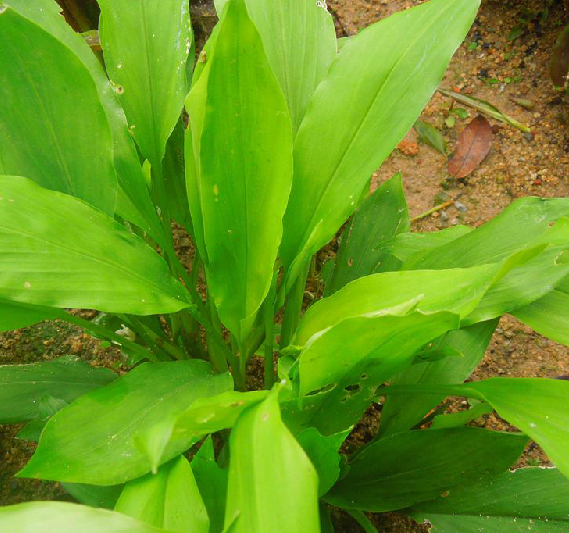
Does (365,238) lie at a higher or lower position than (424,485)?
higher

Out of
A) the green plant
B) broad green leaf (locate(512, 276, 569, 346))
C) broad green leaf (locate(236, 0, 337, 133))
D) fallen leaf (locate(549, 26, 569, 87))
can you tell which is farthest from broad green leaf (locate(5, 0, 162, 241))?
fallen leaf (locate(549, 26, 569, 87))

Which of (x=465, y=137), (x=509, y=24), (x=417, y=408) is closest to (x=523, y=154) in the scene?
(x=465, y=137)

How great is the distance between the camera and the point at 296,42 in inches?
34.1

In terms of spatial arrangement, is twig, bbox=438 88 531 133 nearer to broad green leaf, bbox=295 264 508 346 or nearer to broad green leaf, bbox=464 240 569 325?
broad green leaf, bbox=464 240 569 325

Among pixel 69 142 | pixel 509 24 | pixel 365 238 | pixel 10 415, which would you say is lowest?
Answer: pixel 10 415

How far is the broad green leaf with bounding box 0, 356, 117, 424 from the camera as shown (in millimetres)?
851

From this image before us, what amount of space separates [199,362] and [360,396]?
0.80 feet

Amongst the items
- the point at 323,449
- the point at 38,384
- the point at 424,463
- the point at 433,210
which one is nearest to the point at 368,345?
the point at 323,449

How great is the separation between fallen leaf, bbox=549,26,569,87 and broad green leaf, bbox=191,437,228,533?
115 centimetres

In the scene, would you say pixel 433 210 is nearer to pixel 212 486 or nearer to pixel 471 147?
pixel 471 147

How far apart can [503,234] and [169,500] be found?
1.77 ft

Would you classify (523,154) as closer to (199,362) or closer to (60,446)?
(199,362)

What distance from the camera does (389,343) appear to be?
580 mm

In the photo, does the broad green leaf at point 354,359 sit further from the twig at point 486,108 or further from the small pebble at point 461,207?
the twig at point 486,108
